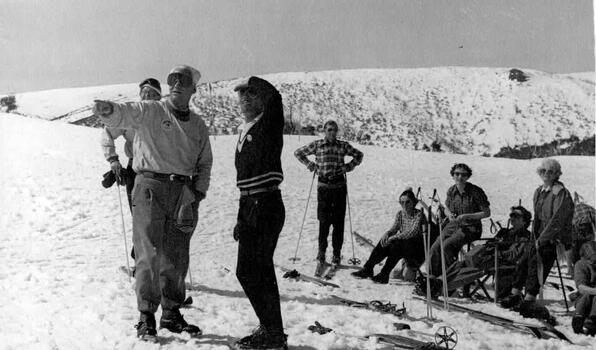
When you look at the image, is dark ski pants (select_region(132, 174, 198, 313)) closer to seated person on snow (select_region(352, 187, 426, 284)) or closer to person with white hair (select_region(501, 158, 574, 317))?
seated person on snow (select_region(352, 187, 426, 284))

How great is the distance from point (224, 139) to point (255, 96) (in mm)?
19804

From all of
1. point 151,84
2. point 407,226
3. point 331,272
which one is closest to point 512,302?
point 407,226

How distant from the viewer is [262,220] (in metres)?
3.78

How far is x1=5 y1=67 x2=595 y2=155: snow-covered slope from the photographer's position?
39.2 m

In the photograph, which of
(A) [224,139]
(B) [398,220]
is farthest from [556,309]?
(A) [224,139]

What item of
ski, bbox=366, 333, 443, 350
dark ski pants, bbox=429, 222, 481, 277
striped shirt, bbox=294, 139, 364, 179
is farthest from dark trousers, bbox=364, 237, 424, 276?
ski, bbox=366, 333, 443, 350

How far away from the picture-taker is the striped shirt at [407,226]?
23.4ft

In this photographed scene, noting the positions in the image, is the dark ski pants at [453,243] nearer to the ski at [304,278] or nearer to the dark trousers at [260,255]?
the ski at [304,278]

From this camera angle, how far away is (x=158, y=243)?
13.7 feet

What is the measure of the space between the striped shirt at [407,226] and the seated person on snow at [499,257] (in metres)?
0.83

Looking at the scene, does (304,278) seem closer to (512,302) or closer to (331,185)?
(331,185)

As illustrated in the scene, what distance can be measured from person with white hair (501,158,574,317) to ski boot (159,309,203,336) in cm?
361

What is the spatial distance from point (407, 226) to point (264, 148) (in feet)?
13.1

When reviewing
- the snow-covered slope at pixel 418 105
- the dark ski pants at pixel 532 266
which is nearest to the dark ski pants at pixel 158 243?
the dark ski pants at pixel 532 266
